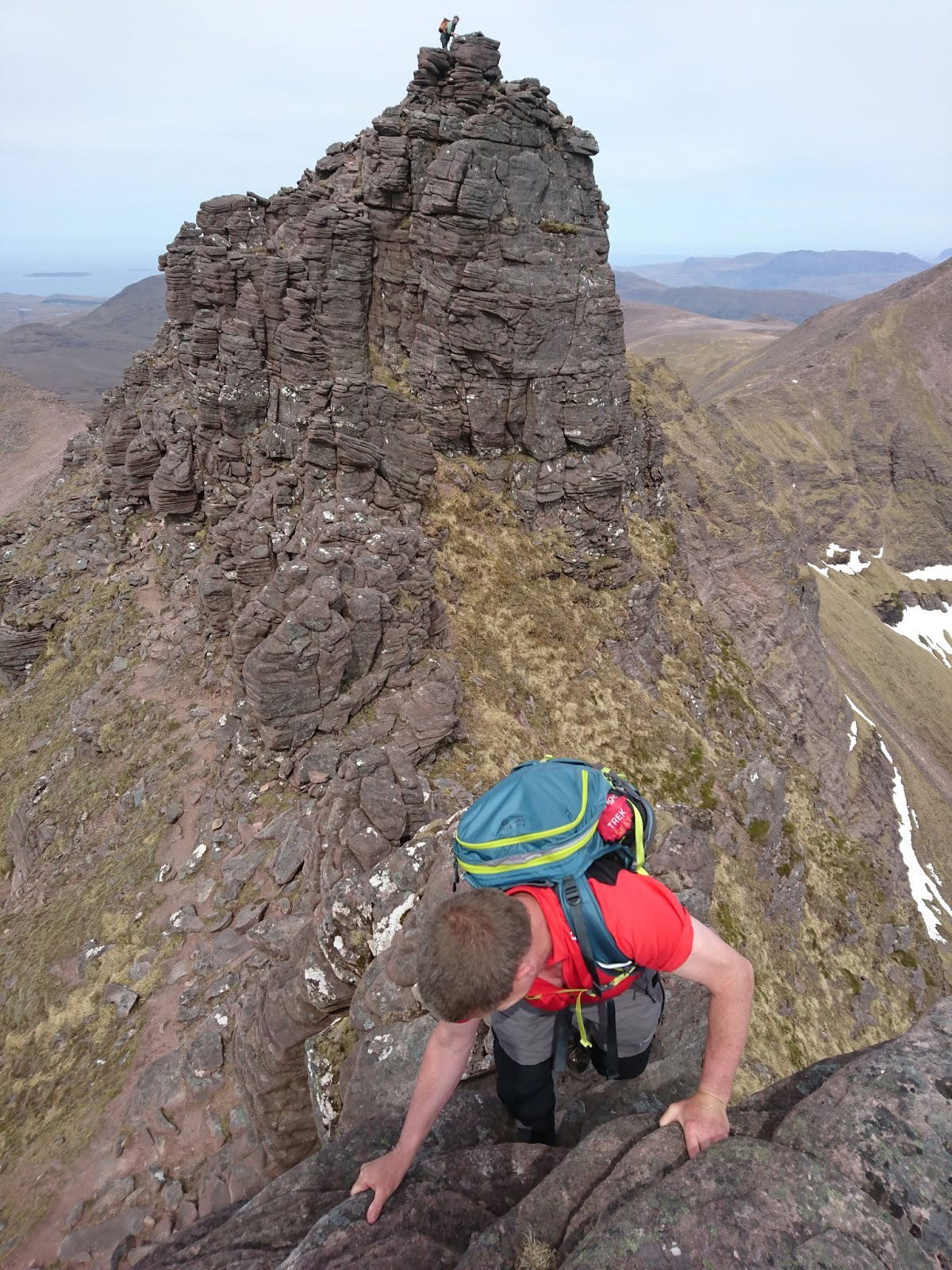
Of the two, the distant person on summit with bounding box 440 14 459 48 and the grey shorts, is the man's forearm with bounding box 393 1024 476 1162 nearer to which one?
the grey shorts

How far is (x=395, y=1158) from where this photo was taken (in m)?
5.71

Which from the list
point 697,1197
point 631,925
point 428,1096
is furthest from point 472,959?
point 697,1197

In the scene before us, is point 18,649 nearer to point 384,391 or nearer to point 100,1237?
point 384,391

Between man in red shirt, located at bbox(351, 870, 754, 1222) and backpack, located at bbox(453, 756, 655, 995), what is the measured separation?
0.48 feet

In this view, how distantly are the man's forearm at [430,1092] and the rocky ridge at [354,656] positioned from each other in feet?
15.5

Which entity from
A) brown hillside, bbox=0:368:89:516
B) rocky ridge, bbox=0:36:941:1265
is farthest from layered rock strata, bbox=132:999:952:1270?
brown hillside, bbox=0:368:89:516

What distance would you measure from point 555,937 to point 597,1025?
1852mm

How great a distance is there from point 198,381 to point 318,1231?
3872 centimetres

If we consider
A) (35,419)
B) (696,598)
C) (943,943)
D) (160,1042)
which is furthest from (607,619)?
(35,419)

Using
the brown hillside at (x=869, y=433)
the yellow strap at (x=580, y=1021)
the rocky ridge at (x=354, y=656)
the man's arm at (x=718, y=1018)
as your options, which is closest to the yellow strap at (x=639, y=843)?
the man's arm at (x=718, y=1018)

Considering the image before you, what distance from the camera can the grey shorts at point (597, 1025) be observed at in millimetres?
5965

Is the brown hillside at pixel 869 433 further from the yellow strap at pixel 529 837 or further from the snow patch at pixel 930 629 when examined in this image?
the yellow strap at pixel 529 837

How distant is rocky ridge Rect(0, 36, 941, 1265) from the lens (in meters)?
13.7

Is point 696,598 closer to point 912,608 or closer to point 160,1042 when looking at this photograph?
point 160,1042
